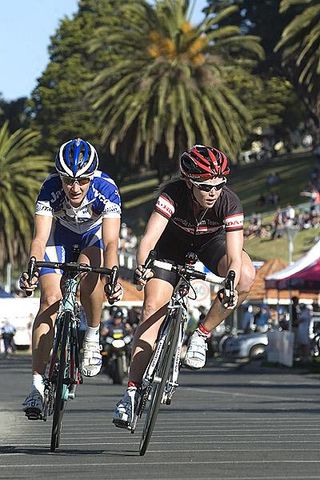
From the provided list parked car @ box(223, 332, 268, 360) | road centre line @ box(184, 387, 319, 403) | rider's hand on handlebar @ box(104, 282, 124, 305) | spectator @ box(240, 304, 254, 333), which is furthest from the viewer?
spectator @ box(240, 304, 254, 333)

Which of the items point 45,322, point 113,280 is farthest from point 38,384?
point 113,280

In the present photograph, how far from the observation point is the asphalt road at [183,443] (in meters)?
→ 9.65

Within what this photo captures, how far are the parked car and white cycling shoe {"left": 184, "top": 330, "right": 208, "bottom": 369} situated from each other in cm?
3244

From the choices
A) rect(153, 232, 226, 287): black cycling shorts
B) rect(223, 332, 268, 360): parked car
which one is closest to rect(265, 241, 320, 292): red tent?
rect(223, 332, 268, 360): parked car

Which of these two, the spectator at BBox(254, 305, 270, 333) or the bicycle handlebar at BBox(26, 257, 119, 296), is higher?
the bicycle handlebar at BBox(26, 257, 119, 296)

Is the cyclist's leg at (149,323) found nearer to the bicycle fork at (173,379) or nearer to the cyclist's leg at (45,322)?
the bicycle fork at (173,379)

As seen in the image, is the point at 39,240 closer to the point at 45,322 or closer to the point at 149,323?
the point at 45,322

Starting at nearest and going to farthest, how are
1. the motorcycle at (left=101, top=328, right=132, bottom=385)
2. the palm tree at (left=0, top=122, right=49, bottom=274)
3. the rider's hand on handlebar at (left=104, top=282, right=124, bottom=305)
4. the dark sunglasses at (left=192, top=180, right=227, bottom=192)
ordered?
the dark sunglasses at (left=192, top=180, right=227, bottom=192), the rider's hand on handlebar at (left=104, top=282, right=124, bottom=305), the motorcycle at (left=101, top=328, right=132, bottom=385), the palm tree at (left=0, top=122, right=49, bottom=274)

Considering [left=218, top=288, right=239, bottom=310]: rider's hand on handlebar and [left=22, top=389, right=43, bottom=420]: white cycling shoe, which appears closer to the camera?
[left=218, top=288, right=239, bottom=310]: rider's hand on handlebar

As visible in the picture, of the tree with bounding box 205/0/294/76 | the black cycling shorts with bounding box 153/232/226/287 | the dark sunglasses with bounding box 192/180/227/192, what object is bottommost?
the black cycling shorts with bounding box 153/232/226/287

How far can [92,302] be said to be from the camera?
1192 centimetres

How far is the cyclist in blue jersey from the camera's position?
444 inches

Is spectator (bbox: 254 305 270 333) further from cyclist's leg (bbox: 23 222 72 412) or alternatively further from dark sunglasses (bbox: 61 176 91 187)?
dark sunglasses (bbox: 61 176 91 187)

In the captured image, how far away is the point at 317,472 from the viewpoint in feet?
30.9
